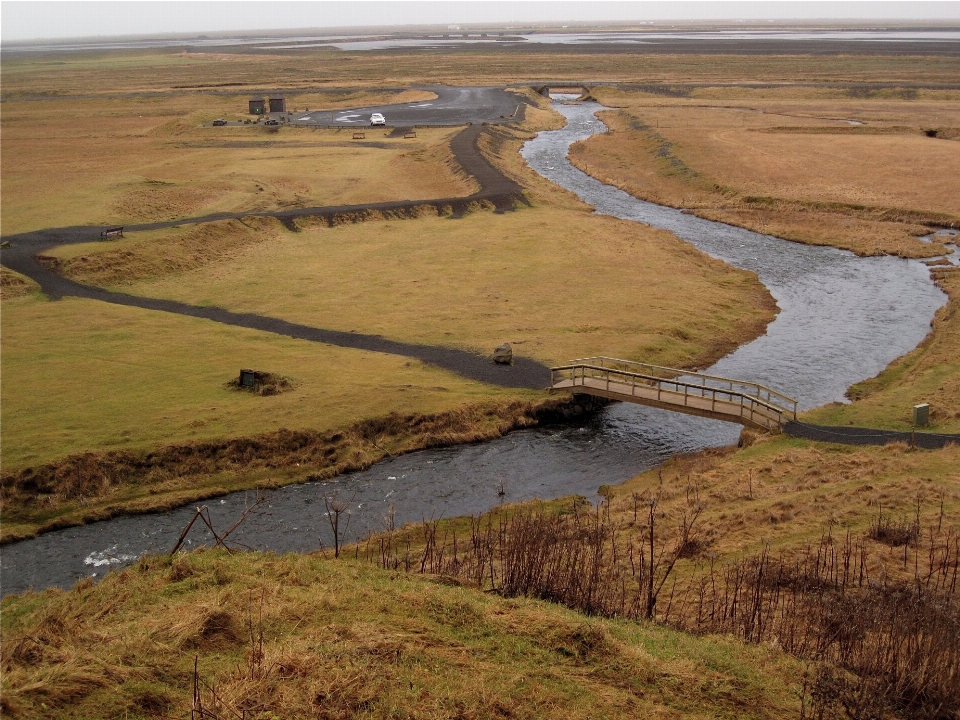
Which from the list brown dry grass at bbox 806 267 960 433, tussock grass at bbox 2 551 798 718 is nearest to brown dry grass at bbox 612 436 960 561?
brown dry grass at bbox 806 267 960 433

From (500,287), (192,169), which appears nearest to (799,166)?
(500,287)

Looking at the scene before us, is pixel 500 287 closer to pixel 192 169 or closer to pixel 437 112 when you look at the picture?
pixel 192 169

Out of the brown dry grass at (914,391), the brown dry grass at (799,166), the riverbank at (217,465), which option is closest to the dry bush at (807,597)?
the riverbank at (217,465)

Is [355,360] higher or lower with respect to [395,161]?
lower

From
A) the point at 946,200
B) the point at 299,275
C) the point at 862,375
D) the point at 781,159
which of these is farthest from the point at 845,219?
the point at 299,275

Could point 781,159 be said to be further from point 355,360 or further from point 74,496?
point 74,496

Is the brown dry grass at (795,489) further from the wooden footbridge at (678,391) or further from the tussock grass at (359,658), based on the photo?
the tussock grass at (359,658)
